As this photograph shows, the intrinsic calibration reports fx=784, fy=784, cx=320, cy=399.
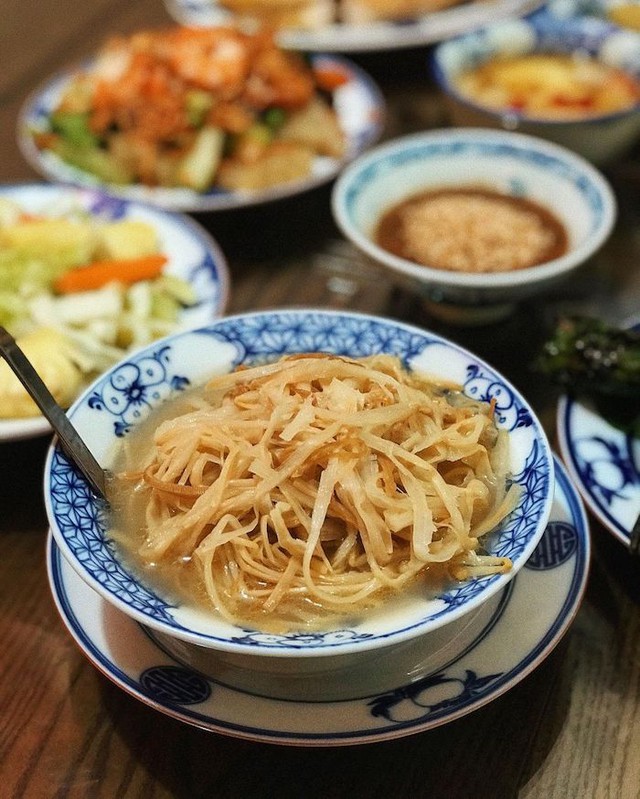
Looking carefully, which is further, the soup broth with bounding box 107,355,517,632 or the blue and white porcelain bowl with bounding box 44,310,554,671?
the soup broth with bounding box 107,355,517,632

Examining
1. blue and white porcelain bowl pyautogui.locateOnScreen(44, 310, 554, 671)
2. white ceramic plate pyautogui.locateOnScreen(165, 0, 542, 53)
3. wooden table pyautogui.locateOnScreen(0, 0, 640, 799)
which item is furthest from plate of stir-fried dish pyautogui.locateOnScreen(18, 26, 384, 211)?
wooden table pyautogui.locateOnScreen(0, 0, 640, 799)

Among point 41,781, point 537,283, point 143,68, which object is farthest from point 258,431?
point 143,68

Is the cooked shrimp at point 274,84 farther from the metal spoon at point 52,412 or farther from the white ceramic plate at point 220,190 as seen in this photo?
the metal spoon at point 52,412

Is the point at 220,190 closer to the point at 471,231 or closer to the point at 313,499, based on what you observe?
the point at 471,231

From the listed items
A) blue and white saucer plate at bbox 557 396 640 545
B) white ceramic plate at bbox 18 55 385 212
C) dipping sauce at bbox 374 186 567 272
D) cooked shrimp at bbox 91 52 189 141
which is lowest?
blue and white saucer plate at bbox 557 396 640 545

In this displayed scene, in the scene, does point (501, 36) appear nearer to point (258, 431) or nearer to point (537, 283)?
point (537, 283)

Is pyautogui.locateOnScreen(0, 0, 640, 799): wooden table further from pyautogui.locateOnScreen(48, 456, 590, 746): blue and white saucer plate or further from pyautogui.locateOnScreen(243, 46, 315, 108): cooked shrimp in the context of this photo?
pyautogui.locateOnScreen(243, 46, 315, 108): cooked shrimp
